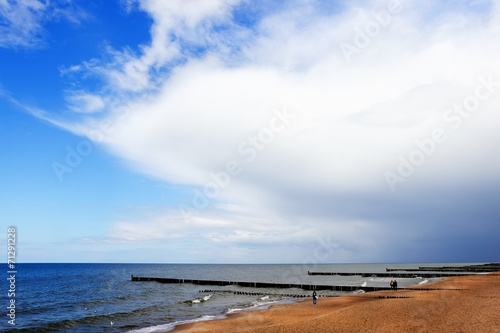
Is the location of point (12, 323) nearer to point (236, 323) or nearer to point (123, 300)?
point (123, 300)

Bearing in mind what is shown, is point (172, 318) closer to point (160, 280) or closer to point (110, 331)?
point (110, 331)

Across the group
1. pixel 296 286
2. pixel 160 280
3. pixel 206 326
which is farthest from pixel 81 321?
pixel 160 280

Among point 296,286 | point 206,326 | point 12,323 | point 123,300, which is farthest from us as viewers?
point 296,286

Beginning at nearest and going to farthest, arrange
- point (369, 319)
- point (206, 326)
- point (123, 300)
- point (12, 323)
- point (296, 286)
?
point (369, 319) < point (206, 326) < point (12, 323) < point (123, 300) < point (296, 286)

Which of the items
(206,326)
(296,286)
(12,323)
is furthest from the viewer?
(296,286)

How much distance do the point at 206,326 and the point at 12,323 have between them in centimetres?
1890

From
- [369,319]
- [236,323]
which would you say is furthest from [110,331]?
[369,319]

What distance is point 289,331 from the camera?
66.9ft

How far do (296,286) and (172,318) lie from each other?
1193 inches

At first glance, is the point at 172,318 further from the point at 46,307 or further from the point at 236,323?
the point at 46,307

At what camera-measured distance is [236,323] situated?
25.8m

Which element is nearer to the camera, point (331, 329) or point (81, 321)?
point (331, 329)

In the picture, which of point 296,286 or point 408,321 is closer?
point 408,321

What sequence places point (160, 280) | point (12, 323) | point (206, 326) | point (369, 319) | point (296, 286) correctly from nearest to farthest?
point (369, 319), point (206, 326), point (12, 323), point (296, 286), point (160, 280)
